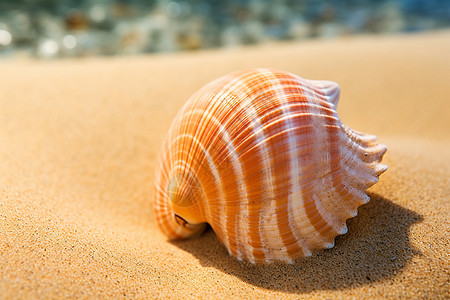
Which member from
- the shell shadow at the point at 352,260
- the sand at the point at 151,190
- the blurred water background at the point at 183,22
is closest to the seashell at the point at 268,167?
the shell shadow at the point at 352,260

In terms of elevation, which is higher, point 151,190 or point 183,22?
point 183,22

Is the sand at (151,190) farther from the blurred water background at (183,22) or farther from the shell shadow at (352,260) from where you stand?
the blurred water background at (183,22)

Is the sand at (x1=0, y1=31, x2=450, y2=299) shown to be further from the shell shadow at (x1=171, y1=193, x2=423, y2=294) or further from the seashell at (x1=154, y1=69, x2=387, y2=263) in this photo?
the seashell at (x1=154, y1=69, x2=387, y2=263)

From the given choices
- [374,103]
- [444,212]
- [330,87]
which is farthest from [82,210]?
[374,103]

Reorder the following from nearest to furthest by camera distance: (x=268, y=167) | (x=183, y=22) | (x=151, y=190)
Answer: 1. (x=268, y=167)
2. (x=151, y=190)
3. (x=183, y=22)

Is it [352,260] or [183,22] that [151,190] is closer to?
[352,260]

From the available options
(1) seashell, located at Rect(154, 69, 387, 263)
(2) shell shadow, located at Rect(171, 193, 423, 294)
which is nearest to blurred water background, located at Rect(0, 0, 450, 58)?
(1) seashell, located at Rect(154, 69, 387, 263)

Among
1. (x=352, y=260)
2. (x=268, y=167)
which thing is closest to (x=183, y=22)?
(x=268, y=167)
